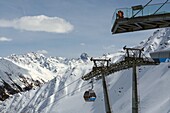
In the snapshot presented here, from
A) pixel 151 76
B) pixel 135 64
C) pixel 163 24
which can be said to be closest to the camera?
pixel 163 24

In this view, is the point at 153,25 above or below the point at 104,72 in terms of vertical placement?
above

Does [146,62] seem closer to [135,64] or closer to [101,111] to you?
[135,64]

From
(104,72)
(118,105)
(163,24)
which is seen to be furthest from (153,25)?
(118,105)

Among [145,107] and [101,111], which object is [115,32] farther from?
[101,111]

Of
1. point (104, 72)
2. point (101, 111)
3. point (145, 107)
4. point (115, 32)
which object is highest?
point (115, 32)

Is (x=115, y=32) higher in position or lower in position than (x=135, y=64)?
higher

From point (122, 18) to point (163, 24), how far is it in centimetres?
352

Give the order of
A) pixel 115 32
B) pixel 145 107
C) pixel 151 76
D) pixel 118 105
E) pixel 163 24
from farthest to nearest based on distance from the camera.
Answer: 1. pixel 151 76
2. pixel 118 105
3. pixel 145 107
4. pixel 115 32
5. pixel 163 24

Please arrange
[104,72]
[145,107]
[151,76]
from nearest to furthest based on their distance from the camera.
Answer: [104,72] → [145,107] → [151,76]

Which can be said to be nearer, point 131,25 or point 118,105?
point 131,25

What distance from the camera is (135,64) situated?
91.6ft

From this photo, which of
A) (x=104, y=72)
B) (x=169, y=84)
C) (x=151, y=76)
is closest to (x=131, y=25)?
(x=104, y=72)

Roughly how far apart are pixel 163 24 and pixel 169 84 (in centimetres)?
12316

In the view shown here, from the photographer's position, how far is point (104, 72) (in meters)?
31.4
